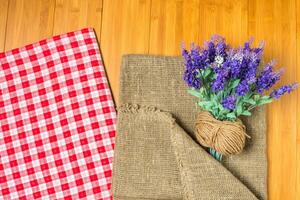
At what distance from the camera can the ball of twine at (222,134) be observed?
100cm

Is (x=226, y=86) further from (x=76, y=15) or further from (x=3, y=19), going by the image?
(x=3, y=19)

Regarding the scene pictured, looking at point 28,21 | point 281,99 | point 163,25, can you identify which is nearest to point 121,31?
point 163,25

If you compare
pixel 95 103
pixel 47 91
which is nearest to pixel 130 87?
pixel 95 103

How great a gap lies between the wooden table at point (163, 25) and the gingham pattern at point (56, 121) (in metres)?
0.05

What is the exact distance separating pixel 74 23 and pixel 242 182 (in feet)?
2.13

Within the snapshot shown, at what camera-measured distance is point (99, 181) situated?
1148 mm

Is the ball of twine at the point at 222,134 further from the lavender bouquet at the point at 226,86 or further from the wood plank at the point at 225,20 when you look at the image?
the wood plank at the point at 225,20

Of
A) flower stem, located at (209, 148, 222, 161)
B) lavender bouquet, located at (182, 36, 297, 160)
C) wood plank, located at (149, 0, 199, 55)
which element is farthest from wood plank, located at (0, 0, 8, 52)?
flower stem, located at (209, 148, 222, 161)

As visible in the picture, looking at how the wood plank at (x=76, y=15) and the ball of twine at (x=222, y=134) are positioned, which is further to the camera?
the wood plank at (x=76, y=15)

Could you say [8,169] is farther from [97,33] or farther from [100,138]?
[97,33]

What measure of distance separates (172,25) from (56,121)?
43 centimetres

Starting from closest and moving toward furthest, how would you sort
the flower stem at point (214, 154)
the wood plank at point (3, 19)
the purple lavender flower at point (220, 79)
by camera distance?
the purple lavender flower at point (220, 79)
the flower stem at point (214, 154)
the wood plank at point (3, 19)

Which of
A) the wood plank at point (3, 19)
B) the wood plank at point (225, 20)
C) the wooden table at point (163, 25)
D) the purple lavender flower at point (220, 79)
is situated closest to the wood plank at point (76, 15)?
the wooden table at point (163, 25)

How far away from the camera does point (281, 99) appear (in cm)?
119
